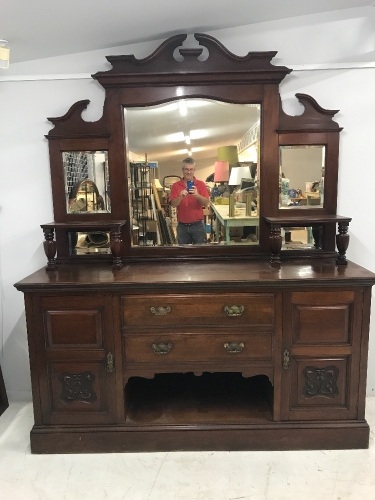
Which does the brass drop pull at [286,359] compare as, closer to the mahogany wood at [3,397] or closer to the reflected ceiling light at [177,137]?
the reflected ceiling light at [177,137]

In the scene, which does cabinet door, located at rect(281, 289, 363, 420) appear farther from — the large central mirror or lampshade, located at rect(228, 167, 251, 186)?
lampshade, located at rect(228, 167, 251, 186)

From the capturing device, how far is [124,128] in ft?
7.05

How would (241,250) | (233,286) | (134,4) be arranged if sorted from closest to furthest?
(134,4) → (233,286) → (241,250)

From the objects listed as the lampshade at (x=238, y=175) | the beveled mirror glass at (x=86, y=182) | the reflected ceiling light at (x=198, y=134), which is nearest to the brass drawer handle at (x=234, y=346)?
the lampshade at (x=238, y=175)

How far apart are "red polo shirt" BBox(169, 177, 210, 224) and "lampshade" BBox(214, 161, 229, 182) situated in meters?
A: 0.09

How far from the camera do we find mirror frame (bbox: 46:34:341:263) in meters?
2.08

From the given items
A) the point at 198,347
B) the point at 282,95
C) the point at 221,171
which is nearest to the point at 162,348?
the point at 198,347

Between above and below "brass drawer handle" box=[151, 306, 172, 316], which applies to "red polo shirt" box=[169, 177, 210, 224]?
above

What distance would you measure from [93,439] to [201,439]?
539 millimetres

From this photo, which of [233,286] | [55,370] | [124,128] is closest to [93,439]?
[55,370]

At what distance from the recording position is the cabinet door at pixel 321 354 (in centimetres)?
188

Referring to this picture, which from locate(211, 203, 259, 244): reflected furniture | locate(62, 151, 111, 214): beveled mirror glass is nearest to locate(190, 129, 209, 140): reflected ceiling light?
locate(211, 203, 259, 244): reflected furniture

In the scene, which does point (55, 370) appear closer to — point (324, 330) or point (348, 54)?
point (324, 330)

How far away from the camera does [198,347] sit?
1.90 metres
